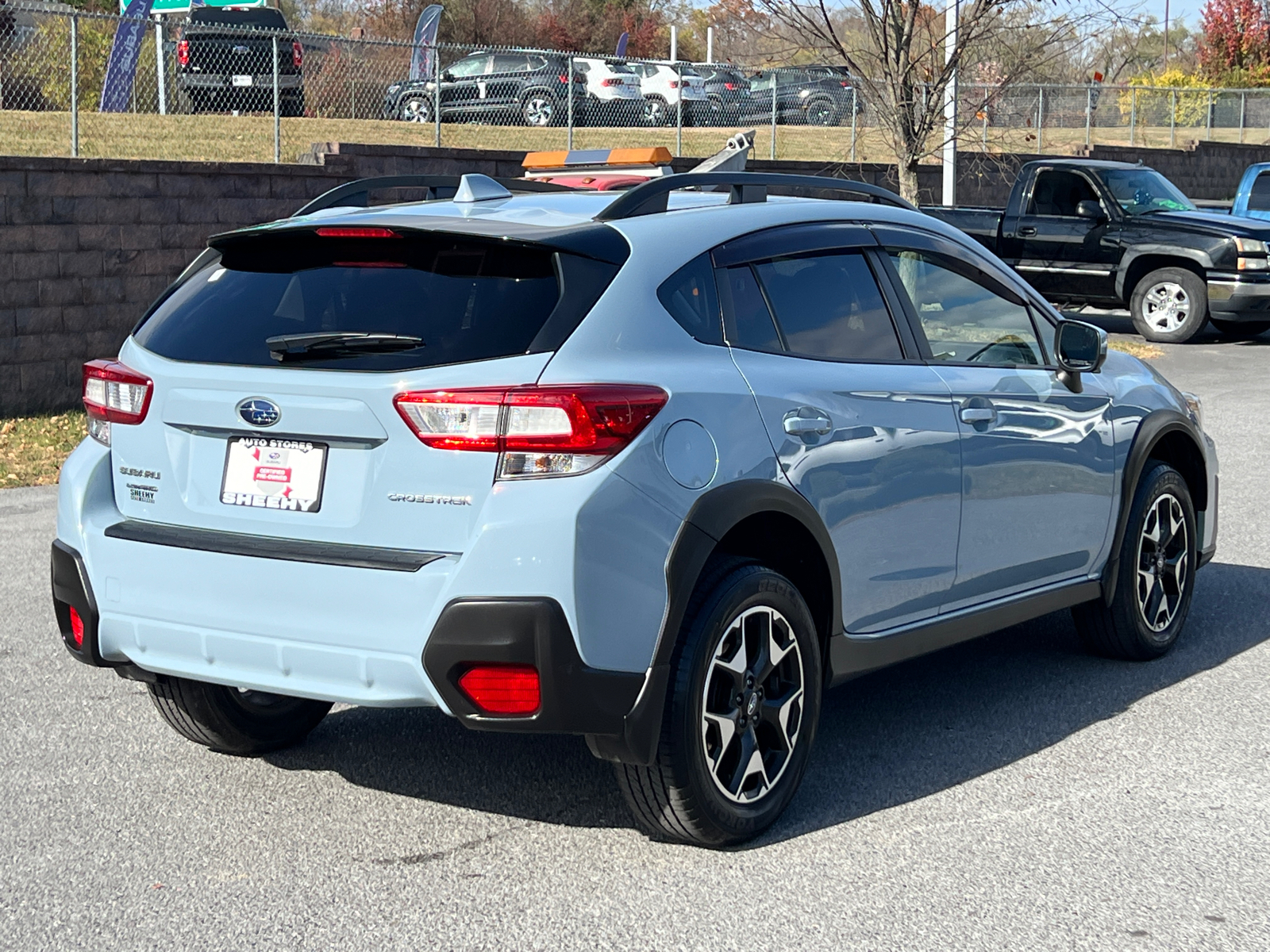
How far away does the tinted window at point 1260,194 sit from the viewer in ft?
70.4

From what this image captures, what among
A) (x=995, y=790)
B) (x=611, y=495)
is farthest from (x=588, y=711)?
(x=995, y=790)

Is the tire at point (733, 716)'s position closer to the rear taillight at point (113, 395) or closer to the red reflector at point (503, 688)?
the red reflector at point (503, 688)

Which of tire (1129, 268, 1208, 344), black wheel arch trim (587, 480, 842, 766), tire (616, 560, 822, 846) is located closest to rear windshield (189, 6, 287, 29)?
tire (1129, 268, 1208, 344)

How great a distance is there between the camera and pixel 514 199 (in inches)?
194

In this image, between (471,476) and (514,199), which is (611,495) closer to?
(471,476)

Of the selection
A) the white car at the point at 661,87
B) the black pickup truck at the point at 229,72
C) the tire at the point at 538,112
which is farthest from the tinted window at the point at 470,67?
the black pickup truck at the point at 229,72

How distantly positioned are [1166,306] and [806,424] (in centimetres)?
1567

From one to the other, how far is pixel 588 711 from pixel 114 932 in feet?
3.96

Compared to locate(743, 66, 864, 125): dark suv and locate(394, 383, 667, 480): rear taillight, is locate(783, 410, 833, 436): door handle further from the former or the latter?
locate(743, 66, 864, 125): dark suv

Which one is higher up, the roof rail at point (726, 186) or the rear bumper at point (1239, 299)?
the roof rail at point (726, 186)

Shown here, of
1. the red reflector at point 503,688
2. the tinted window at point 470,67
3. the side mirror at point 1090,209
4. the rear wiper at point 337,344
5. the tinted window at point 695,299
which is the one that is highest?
the tinted window at point 470,67

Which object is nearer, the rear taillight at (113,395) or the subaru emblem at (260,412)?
the subaru emblem at (260,412)

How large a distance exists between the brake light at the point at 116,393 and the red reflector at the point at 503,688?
1.24 m

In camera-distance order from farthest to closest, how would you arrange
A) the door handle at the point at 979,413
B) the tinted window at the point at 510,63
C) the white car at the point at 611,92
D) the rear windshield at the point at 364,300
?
the tinted window at the point at 510,63 < the white car at the point at 611,92 < the door handle at the point at 979,413 < the rear windshield at the point at 364,300
